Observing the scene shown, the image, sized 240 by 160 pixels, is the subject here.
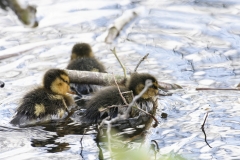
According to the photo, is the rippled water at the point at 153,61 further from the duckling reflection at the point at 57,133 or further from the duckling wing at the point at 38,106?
the duckling wing at the point at 38,106

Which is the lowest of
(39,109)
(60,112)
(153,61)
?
(153,61)

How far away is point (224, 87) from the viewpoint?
5004 mm

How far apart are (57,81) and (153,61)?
1520 mm

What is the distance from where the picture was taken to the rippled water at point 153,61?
147 inches

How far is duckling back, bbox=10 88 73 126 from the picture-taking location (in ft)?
13.8

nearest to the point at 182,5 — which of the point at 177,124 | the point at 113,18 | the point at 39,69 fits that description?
the point at 113,18

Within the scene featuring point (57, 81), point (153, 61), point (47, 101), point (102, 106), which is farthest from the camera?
point (153, 61)

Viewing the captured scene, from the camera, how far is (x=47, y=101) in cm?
438

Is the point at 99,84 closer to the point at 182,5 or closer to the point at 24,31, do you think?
the point at 24,31

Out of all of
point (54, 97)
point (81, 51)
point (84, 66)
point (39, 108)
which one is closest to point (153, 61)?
point (81, 51)

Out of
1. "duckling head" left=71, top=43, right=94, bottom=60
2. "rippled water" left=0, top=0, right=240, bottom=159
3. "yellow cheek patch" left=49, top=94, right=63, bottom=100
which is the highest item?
"yellow cheek patch" left=49, top=94, right=63, bottom=100

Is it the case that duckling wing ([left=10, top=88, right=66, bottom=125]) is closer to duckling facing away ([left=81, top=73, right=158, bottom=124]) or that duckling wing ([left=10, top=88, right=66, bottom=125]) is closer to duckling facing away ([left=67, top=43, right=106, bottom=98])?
duckling facing away ([left=81, top=73, right=158, bottom=124])

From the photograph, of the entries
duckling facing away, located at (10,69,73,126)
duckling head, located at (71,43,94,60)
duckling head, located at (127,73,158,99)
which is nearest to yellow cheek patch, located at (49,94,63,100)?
duckling facing away, located at (10,69,73,126)

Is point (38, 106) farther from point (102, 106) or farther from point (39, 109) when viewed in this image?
point (102, 106)
